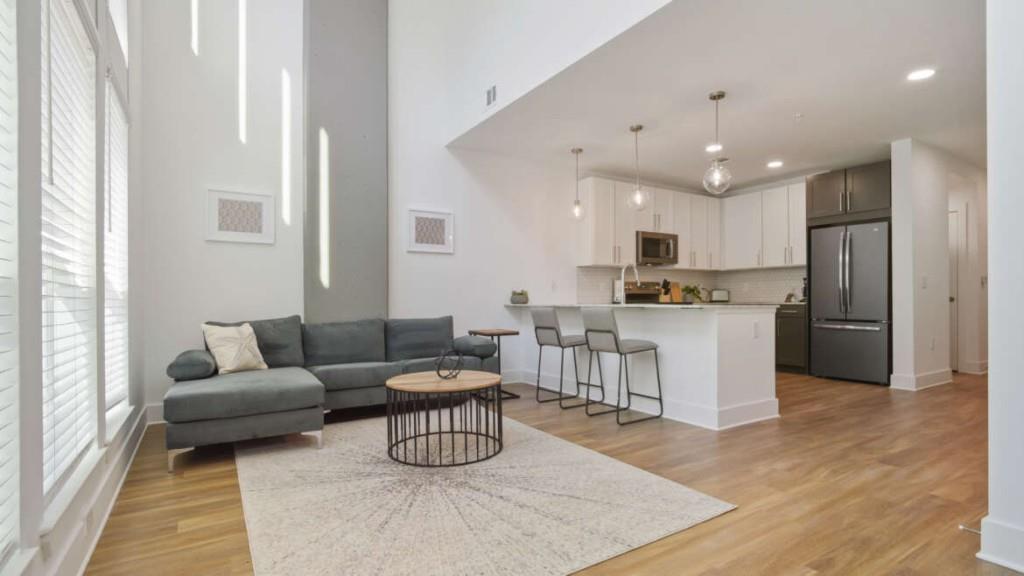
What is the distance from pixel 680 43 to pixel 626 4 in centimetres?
45

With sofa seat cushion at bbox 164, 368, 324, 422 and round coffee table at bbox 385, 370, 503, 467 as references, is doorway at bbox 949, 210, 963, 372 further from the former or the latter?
→ sofa seat cushion at bbox 164, 368, 324, 422

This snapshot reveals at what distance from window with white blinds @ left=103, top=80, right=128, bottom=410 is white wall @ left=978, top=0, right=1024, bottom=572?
4129 millimetres

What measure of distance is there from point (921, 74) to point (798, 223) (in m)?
3.09

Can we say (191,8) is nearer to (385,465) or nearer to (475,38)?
(475,38)

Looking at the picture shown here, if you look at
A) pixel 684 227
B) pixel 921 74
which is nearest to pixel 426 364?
pixel 921 74

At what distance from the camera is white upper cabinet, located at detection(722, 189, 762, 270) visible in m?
7.27

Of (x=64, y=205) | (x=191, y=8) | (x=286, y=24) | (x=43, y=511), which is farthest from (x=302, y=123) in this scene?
(x=43, y=511)

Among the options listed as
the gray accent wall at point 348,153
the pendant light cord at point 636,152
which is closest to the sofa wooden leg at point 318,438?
the gray accent wall at point 348,153

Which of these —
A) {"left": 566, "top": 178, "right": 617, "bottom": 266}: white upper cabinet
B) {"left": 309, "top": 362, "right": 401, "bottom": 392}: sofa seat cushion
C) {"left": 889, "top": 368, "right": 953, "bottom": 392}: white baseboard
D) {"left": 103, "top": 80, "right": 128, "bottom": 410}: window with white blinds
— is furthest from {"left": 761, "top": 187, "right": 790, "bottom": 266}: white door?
{"left": 103, "top": 80, "right": 128, "bottom": 410}: window with white blinds

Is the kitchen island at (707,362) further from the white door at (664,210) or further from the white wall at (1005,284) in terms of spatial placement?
the white door at (664,210)

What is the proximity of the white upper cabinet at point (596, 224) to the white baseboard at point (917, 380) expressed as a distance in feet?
11.0

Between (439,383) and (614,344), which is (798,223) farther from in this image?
(439,383)

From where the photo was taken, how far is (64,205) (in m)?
1.95

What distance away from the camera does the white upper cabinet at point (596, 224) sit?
6.48 m
